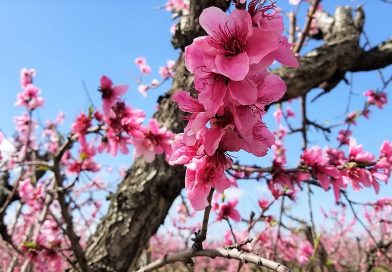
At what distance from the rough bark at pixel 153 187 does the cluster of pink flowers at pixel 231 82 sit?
139 centimetres

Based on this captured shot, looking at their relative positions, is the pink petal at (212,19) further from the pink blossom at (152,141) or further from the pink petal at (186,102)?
the pink blossom at (152,141)

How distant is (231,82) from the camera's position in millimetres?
810

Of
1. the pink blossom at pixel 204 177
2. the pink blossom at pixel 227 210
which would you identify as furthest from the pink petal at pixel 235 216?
the pink blossom at pixel 204 177

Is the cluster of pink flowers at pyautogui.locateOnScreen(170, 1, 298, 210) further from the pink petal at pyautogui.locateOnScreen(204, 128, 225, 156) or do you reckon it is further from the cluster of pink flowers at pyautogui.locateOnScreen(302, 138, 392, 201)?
the cluster of pink flowers at pyautogui.locateOnScreen(302, 138, 392, 201)

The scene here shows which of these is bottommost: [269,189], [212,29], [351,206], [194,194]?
[194,194]

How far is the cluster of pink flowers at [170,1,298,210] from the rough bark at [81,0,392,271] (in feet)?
4.56

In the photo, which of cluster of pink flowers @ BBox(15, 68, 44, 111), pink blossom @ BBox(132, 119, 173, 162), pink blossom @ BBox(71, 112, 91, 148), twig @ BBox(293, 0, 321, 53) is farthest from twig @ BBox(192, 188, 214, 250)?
cluster of pink flowers @ BBox(15, 68, 44, 111)

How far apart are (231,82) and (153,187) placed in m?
1.90

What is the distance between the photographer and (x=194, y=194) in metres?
0.94

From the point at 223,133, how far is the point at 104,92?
5.45 feet

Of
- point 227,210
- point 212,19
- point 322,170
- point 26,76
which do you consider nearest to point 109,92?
point 227,210

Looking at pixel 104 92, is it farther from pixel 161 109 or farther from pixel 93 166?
pixel 93 166

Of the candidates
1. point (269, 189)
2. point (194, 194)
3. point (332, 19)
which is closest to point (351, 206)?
point (269, 189)

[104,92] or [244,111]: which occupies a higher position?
[104,92]
